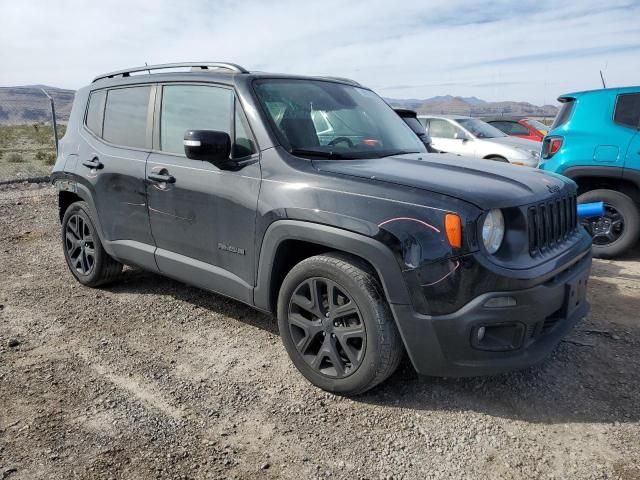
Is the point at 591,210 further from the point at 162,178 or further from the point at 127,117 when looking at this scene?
the point at 127,117

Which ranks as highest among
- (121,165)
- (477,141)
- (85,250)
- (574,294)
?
(121,165)

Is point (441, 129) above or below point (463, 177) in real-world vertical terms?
below

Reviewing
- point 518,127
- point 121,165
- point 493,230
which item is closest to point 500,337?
point 493,230

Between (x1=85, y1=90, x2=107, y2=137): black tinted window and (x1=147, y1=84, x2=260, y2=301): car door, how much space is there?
0.91 meters

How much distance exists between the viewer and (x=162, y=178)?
380 centimetres

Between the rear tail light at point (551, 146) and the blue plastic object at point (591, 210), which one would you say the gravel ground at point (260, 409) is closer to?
the blue plastic object at point (591, 210)

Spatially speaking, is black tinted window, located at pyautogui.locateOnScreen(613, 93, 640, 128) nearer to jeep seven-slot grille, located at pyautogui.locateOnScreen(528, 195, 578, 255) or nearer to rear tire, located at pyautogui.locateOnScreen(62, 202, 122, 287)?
jeep seven-slot grille, located at pyautogui.locateOnScreen(528, 195, 578, 255)

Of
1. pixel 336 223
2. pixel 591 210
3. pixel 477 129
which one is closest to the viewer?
pixel 336 223

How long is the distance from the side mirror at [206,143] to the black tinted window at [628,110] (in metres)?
4.55

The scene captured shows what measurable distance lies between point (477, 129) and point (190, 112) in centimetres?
892

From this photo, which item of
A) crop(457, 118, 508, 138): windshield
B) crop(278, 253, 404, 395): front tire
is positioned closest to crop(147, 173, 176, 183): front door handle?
crop(278, 253, 404, 395): front tire

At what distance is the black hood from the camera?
9.03 feet

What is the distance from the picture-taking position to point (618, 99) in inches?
231

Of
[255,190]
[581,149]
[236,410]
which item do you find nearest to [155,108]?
[255,190]
